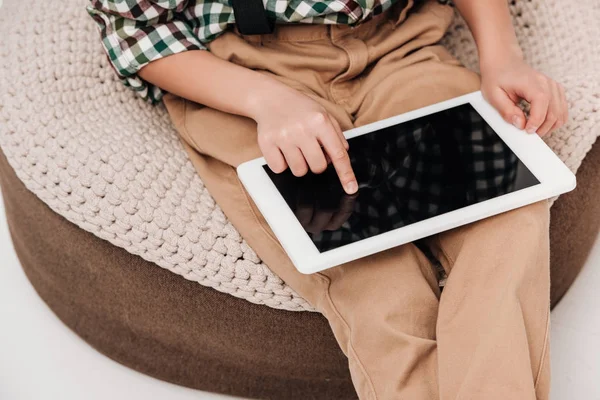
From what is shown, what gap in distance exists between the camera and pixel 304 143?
82 centimetres

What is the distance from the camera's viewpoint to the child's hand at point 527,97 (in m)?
0.86

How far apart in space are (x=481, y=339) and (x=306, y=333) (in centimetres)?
28

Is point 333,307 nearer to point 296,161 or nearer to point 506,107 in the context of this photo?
point 296,161

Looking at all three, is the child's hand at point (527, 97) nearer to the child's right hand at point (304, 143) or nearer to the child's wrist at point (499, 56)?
the child's wrist at point (499, 56)

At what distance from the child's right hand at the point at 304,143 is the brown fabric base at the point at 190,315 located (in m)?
0.22

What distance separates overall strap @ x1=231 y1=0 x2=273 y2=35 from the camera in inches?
35.8

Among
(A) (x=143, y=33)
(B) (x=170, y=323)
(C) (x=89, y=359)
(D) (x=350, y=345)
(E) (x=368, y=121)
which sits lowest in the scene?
(C) (x=89, y=359)

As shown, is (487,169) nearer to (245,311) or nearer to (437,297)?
(437,297)

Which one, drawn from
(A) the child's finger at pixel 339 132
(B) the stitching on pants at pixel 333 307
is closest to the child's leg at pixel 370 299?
(B) the stitching on pants at pixel 333 307

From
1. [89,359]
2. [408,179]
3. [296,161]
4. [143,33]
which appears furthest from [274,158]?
[89,359]

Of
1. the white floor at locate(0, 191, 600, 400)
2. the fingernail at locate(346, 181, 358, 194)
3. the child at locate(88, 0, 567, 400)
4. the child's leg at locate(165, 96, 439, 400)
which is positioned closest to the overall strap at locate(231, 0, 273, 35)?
the child at locate(88, 0, 567, 400)

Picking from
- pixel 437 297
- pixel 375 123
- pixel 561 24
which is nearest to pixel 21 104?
pixel 375 123

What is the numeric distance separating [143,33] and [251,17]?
Result: 132 millimetres

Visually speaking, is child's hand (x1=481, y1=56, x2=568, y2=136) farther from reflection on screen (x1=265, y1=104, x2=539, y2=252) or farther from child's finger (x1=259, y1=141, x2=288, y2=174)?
→ child's finger (x1=259, y1=141, x2=288, y2=174)
